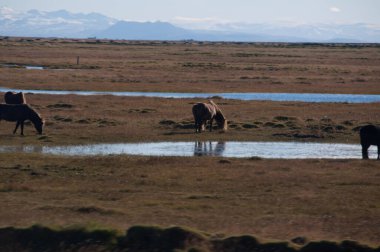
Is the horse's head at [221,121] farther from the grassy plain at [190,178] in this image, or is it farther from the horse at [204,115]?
the grassy plain at [190,178]

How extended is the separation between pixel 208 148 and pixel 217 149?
413mm

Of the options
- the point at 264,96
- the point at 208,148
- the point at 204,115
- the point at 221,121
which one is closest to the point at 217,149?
the point at 208,148

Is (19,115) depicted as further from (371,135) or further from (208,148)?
(371,135)

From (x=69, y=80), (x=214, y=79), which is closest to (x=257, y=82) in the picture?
(x=214, y=79)

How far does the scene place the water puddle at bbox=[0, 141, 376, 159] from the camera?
23.6 meters

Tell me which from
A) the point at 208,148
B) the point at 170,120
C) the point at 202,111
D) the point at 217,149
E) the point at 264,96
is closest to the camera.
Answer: the point at 217,149

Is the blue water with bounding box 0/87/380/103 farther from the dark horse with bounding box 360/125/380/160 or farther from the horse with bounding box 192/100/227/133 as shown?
the dark horse with bounding box 360/125/380/160

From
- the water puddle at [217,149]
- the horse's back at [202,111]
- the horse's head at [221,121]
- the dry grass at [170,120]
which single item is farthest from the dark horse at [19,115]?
the horse's head at [221,121]

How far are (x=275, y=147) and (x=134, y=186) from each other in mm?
10082

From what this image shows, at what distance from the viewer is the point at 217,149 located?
2531 cm

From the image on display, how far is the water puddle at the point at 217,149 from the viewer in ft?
77.3

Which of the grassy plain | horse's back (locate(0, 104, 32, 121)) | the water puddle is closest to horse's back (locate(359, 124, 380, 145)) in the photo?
the water puddle

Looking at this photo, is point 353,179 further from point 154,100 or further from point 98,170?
point 154,100

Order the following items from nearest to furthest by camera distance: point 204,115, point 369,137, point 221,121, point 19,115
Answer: point 369,137 < point 19,115 < point 204,115 < point 221,121
